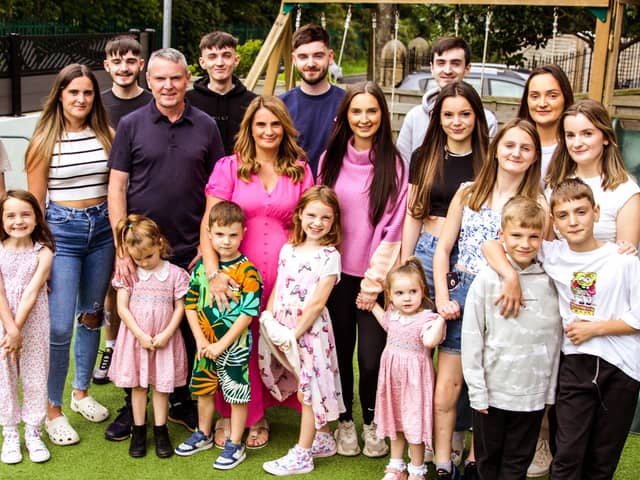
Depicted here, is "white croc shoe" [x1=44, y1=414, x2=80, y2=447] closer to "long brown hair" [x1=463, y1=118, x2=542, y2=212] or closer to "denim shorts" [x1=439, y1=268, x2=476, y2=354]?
"denim shorts" [x1=439, y1=268, x2=476, y2=354]

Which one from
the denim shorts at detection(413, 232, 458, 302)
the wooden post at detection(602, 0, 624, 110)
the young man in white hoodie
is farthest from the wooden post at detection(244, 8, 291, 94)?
the denim shorts at detection(413, 232, 458, 302)

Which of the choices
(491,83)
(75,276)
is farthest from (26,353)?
(491,83)

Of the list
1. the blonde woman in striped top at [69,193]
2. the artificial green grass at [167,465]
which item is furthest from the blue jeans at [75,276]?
the artificial green grass at [167,465]

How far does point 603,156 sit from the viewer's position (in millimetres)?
3838

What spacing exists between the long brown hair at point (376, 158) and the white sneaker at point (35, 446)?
2.03 metres

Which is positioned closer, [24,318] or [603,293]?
[603,293]

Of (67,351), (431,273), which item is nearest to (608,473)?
(431,273)

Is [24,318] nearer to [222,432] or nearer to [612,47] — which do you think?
[222,432]

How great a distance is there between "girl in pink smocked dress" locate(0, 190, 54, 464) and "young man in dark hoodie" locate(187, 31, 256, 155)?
148 centimetres

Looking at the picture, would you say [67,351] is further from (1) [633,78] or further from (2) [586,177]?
(1) [633,78]

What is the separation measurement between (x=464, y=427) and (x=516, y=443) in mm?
597

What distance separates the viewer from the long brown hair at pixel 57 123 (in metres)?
4.48

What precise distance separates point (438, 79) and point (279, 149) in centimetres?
119

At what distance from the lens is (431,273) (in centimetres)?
418
